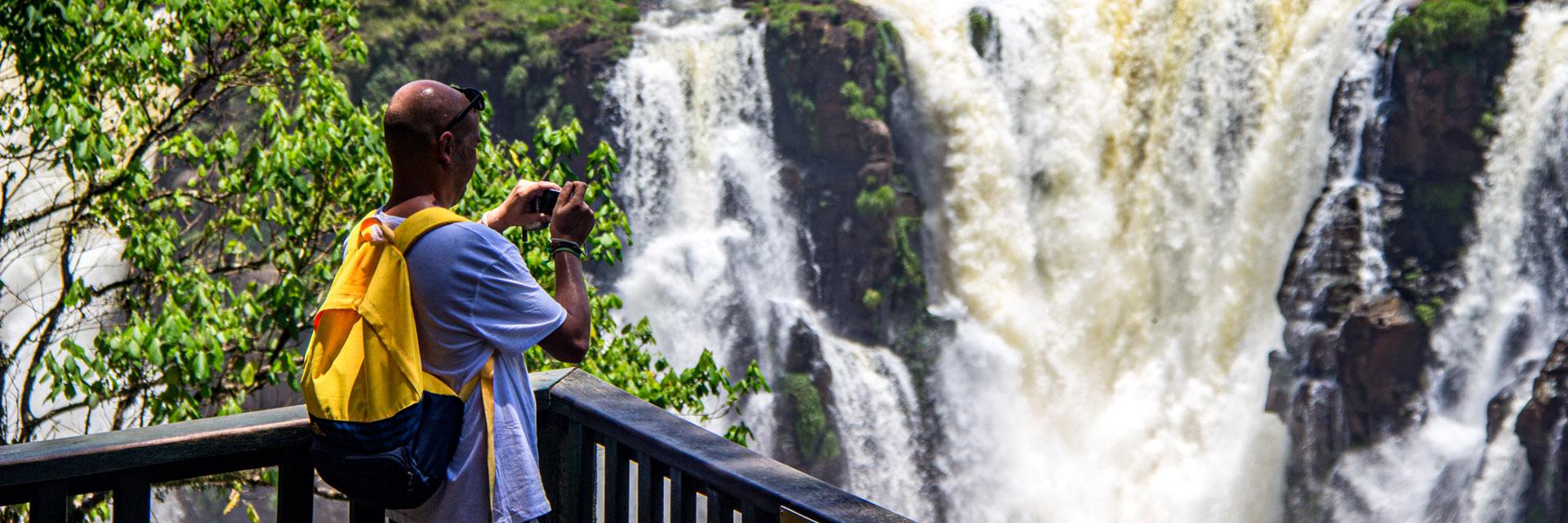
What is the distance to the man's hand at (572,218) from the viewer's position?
2.03 metres

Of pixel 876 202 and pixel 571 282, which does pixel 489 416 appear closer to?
pixel 571 282

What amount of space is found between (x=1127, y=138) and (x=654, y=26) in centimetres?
763

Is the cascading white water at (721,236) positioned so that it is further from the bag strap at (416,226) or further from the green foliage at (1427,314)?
the bag strap at (416,226)

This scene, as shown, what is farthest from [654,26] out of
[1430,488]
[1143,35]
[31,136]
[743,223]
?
[31,136]

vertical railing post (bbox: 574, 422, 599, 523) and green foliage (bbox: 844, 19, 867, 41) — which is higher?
green foliage (bbox: 844, 19, 867, 41)

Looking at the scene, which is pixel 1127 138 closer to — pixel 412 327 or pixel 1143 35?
Result: pixel 1143 35

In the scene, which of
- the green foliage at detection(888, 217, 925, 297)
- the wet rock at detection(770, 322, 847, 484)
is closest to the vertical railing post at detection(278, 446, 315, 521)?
the wet rock at detection(770, 322, 847, 484)

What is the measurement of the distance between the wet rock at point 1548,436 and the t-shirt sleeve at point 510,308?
15.9 metres

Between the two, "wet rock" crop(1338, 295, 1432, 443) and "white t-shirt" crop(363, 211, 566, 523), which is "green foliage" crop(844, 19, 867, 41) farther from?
"white t-shirt" crop(363, 211, 566, 523)

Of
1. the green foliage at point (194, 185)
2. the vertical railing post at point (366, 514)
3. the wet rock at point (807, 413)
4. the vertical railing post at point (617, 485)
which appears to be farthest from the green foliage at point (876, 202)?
the vertical railing post at point (366, 514)

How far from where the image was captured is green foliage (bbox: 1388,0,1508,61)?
48.7 feet

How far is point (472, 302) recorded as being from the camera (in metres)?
1.86

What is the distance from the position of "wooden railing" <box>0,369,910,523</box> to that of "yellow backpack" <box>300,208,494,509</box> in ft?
1.04

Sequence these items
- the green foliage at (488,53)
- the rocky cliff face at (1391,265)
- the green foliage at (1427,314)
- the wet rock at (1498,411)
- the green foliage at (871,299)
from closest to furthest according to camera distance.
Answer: the wet rock at (1498,411), the rocky cliff face at (1391,265), the green foliage at (1427,314), the green foliage at (488,53), the green foliage at (871,299)
